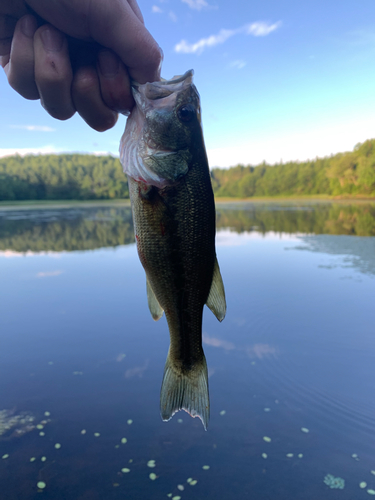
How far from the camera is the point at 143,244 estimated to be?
214 cm

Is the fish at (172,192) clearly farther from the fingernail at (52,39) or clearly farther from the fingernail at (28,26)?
the fingernail at (28,26)

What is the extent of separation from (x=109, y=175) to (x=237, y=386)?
87.8 meters

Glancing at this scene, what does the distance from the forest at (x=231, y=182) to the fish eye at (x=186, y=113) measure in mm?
73626

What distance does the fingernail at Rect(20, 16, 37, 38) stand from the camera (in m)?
1.97

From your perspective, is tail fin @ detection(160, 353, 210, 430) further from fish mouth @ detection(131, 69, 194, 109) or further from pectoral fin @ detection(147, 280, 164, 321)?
fish mouth @ detection(131, 69, 194, 109)

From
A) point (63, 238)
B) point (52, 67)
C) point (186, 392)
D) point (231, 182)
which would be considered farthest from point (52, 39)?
point (231, 182)

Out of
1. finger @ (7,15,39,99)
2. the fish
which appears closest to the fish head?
the fish

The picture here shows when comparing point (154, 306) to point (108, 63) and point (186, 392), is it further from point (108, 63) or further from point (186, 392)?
point (108, 63)

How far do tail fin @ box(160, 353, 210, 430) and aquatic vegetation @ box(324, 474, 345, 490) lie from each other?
10.5ft

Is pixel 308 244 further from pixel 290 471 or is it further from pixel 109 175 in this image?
pixel 109 175

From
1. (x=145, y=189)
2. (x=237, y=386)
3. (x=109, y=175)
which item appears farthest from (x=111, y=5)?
(x=109, y=175)

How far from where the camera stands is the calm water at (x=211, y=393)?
4.34 metres

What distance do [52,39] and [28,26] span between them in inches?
6.7

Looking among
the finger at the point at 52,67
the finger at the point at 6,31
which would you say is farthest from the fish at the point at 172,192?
the finger at the point at 6,31
